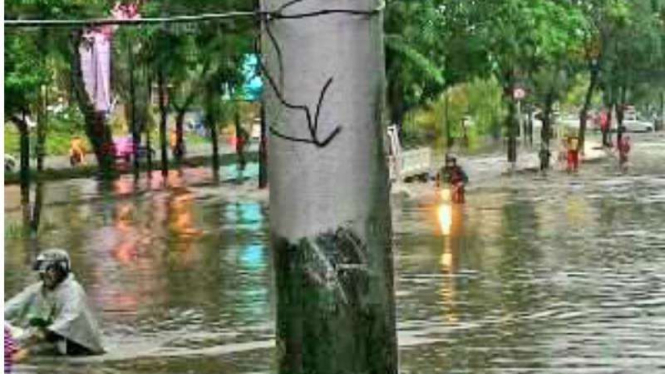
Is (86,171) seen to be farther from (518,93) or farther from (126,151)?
(518,93)

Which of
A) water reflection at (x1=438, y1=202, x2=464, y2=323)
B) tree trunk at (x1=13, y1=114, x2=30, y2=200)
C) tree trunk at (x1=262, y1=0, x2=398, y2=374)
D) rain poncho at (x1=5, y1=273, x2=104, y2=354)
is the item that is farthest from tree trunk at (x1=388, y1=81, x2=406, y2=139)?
tree trunk at (x1=262, y1=0, x2=398, y2=374)

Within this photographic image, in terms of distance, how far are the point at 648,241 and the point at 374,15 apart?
63.6 feet

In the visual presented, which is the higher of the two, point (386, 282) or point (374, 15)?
point (374, 15)

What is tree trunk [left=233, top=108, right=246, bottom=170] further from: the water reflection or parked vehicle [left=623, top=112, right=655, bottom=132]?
parked vehicle [left=623, top=112, right=655, bottom=132]

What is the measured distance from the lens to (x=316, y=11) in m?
3.20

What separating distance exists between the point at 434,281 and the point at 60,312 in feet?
22.1

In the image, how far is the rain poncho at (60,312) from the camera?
36.3ft

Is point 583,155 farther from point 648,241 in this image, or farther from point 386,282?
point 386,282

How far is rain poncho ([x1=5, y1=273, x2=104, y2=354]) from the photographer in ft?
36.3

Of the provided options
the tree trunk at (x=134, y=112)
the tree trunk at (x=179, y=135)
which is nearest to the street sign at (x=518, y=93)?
the tree trunk at (x=179, y=135)

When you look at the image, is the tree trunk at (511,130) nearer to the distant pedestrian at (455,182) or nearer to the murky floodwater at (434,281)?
the murky floodwater at (434,281)

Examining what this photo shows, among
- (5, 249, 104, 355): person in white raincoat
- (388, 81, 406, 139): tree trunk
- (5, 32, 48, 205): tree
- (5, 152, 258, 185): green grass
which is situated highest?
(5, 32, 48, 205): tree

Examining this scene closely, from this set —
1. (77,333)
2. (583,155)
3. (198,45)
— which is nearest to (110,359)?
(77,333)

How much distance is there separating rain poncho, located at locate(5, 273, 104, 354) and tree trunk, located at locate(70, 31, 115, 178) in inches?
1206
